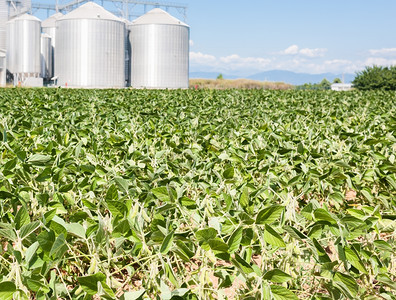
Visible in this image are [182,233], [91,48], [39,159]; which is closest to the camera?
[182,233]

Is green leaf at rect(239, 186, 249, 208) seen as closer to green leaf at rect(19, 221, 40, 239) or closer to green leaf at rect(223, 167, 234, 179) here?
green leaf at rect(223, 167, 234, 179)

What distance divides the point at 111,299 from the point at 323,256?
3.18 feet

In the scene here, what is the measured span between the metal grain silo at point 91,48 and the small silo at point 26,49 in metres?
5.25

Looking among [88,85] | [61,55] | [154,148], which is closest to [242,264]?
[154,148]

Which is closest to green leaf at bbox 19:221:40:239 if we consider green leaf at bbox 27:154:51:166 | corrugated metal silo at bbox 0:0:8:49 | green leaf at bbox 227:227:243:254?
green leaf at bbox 227:227:243:254

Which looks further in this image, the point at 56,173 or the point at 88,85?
the point at 88,85

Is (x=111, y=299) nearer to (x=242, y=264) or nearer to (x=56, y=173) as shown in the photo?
(x=242, y=264)

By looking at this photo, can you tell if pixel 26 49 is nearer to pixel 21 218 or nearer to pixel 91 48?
pixel 91 48

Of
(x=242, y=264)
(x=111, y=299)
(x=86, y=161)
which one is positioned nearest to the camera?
(x=111, y=299)

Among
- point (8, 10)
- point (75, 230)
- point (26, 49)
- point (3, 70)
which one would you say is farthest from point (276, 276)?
point (8, 10)

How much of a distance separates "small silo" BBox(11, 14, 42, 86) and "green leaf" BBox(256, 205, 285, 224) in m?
55.5

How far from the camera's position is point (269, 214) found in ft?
6.05

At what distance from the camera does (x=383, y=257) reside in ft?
7.91

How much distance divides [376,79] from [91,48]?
36360 mm
